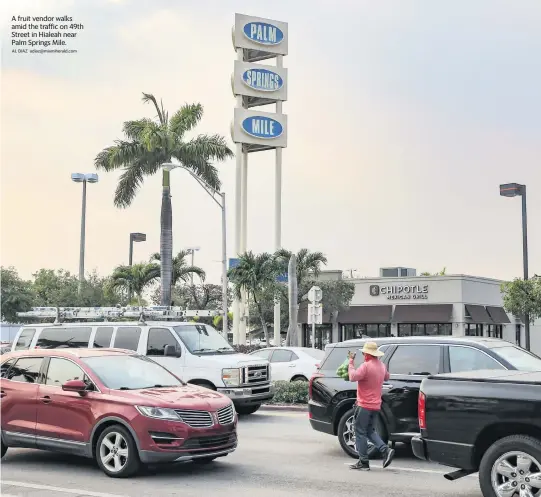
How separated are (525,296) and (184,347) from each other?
20.9 m

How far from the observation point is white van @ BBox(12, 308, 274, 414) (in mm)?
15875

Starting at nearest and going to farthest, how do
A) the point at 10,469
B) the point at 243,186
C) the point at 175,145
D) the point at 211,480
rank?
the point at 211,480 < the point at 10,469 < the point at 175,145 < the point at 243,186

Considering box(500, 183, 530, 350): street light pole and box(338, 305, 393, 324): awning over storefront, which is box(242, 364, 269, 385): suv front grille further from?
box(338, 305, 393, 324): awning over storefront

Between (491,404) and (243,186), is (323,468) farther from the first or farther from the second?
(243,186)

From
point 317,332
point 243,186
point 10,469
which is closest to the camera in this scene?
point 10,469

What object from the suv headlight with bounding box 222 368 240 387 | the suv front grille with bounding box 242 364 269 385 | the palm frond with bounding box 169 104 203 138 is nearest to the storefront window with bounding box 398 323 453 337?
the palm frond with bounding box 169 104 203 138

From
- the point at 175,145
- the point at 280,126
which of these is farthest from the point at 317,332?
the point at 175,145

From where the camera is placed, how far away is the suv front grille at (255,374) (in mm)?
16031

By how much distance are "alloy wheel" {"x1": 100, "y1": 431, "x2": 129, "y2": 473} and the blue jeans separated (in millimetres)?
2914

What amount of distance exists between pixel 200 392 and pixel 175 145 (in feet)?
88.0

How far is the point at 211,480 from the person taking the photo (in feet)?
31.6

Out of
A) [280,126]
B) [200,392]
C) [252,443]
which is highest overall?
[280,126]

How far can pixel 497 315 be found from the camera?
48.8 m

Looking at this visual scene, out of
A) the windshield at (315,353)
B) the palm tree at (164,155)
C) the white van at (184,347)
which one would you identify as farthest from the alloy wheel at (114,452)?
the palm tree at (164,155)
